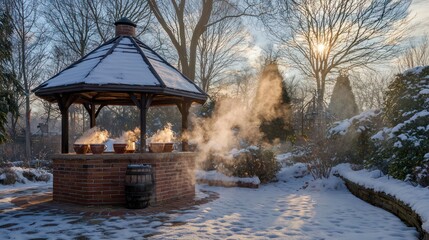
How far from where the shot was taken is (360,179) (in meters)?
9.22

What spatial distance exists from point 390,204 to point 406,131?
2081mm

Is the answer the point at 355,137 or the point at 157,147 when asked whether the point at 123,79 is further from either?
the point at 355,137

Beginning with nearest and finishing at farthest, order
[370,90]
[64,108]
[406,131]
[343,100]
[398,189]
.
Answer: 1. [398,189]
2. [406,131]
3. [64,108]
4. [343,100]
5. [370,90]

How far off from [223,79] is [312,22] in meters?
11.4

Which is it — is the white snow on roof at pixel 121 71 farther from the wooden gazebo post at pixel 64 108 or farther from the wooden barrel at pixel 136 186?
the wooden barrel at pixel 136 186

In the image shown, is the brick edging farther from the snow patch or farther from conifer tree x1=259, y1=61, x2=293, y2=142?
conifer tree x1=259, y1=61, x2=293, y2=142

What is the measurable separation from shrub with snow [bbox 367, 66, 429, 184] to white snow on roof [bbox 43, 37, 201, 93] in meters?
5.02

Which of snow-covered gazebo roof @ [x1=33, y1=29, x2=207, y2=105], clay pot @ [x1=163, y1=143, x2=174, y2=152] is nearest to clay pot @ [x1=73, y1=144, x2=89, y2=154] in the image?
snow-covered gazebo roof @ [x1=33, y1=29, x2=207, y2=105]

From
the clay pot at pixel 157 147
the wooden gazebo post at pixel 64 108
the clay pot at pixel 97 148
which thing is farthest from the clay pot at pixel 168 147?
the wooden gazebo post at pixel 64 108

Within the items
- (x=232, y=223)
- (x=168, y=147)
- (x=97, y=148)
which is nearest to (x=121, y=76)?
(x=97, y=148)

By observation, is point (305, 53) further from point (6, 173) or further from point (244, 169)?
point (6, 173)

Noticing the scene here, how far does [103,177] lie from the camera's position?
7809 mm

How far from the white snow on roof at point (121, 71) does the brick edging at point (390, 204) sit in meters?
4.88

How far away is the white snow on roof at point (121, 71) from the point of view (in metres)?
7.88
